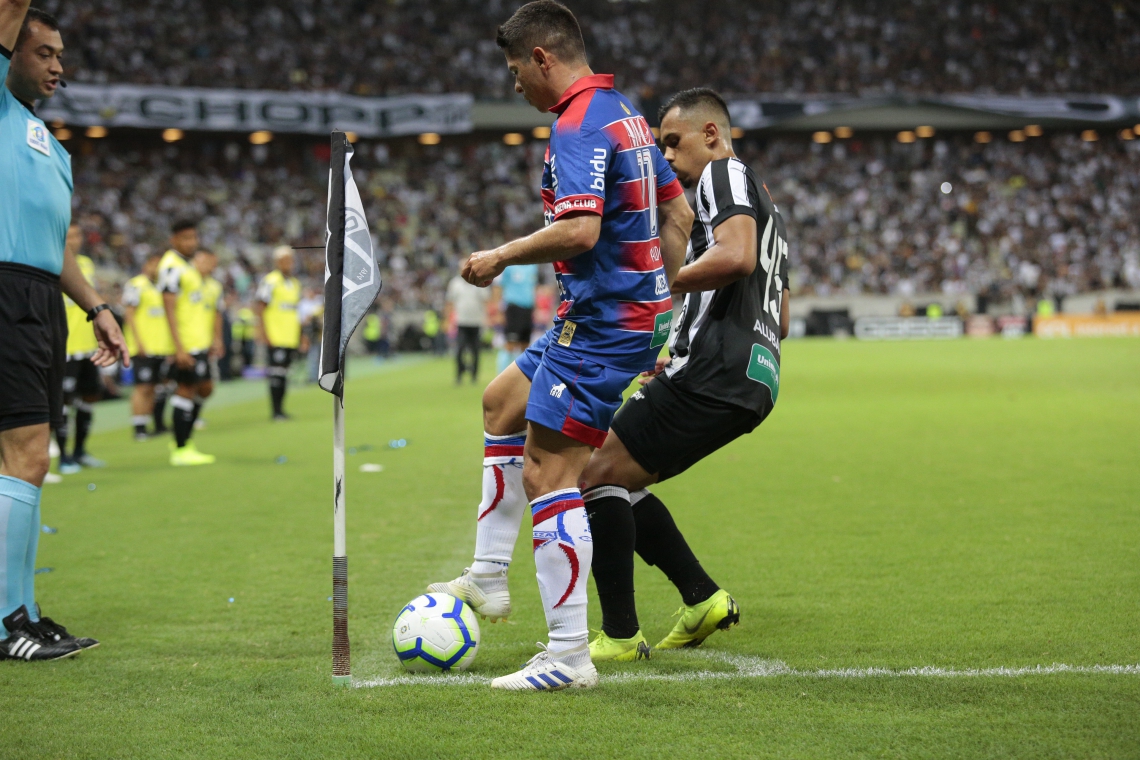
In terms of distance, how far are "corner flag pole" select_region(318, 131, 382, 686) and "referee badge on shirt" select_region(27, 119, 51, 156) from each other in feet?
5.01

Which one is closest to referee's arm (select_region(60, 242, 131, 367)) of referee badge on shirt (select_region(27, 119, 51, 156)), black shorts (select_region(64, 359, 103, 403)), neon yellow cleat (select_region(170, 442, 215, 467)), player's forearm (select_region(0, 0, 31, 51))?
referee badge on shirt (select_region(27, 119, 51, 156))

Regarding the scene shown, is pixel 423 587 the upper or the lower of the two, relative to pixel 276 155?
lower

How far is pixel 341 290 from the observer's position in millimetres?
3117

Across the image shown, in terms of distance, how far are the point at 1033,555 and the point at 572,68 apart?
3.50m

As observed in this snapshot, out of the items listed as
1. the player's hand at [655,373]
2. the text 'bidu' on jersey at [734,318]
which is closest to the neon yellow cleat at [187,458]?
the player's hand at [655,373]

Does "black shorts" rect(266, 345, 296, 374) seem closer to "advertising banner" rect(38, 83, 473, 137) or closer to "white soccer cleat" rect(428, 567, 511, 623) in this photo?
"white soccer cleat" rect(428, 567, 511, 623)

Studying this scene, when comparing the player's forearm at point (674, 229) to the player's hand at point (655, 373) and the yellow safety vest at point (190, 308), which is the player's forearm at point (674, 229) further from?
the yellow safety vest at point (190, 308)

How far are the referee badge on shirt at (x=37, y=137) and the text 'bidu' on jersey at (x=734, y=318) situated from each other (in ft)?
8.41

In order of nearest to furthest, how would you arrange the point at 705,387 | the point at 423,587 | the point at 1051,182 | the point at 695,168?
the point at 705,387
the point at 695,168
the point at 423,587
the point at 1051,182

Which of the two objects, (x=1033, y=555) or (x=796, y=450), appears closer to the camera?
(x=1033, y=555)

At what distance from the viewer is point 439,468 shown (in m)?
9.02

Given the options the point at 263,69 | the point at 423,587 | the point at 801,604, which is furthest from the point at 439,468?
the point at 263,69

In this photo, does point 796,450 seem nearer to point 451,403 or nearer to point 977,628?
point 977,628

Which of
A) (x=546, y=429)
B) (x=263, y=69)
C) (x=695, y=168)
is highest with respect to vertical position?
(x=263, y=69)
